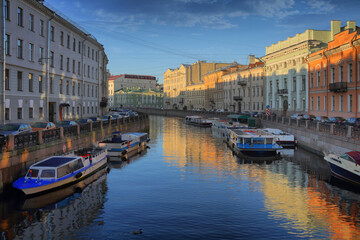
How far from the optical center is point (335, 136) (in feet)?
98.3

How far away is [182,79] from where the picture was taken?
148m

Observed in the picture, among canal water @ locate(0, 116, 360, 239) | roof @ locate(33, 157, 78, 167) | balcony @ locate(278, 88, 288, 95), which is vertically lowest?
canal water @ locate(0, 116, 360, 239)

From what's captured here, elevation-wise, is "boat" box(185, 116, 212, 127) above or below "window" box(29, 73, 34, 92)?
below

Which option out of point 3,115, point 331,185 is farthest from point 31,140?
point 331,185

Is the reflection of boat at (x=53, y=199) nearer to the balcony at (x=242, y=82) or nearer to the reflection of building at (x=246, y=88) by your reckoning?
the reflection of building at (x=246, y=88)

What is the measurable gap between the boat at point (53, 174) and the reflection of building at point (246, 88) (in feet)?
203

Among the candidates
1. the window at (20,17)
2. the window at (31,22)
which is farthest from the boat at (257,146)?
the window at (20,17)

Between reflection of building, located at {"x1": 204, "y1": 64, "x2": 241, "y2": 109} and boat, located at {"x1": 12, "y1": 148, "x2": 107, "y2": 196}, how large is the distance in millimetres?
82511

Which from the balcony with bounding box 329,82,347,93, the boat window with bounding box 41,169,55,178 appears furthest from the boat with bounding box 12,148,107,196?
the balcony with bounding box 329,82,347,93

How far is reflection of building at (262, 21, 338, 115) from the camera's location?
2296 inches

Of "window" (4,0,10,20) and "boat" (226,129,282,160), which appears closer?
"window" (4,0,10,20)

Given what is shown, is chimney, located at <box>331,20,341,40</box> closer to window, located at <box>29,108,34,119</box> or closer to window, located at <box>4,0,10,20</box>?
window, located at <box>29,108,34,119</box>

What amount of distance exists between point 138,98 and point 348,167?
167388 mm

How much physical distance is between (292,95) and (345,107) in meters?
20.0
